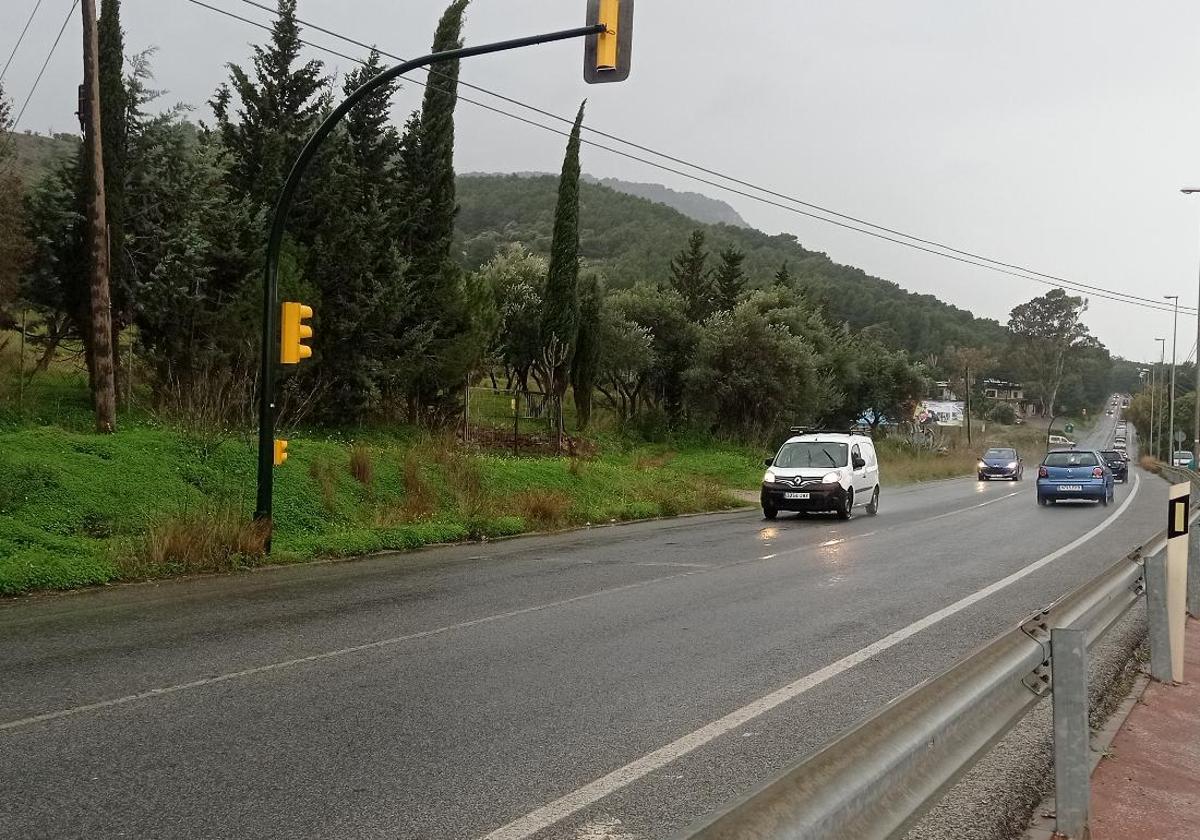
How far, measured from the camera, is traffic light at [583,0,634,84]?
35.7 ft

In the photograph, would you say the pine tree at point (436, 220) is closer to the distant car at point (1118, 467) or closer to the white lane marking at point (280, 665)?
the white lane marking at point (280, 665)

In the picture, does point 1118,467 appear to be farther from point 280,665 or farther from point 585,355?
point 280,665

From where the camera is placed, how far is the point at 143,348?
26500 mm

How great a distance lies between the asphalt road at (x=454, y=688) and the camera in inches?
172

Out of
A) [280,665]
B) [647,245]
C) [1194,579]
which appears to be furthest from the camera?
[647,245]

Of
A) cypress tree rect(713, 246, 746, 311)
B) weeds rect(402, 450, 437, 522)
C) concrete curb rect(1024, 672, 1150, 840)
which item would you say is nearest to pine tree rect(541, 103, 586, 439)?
weeds rect(402, 450, 437, 522)

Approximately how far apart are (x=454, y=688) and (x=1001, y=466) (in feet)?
149

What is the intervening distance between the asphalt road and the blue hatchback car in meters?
16.0

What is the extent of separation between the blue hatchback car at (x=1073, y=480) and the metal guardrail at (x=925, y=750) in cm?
2503

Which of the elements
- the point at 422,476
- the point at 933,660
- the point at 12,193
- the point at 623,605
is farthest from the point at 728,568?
the point at 12,193

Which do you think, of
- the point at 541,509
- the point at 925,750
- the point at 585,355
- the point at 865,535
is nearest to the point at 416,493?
the point at 541,509

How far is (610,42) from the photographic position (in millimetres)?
10891

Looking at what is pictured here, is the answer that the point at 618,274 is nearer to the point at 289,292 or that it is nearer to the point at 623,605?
the point at 289,292

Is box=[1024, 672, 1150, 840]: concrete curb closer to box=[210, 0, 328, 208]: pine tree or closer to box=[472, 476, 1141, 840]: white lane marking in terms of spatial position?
box=[472, 476, 1141, 840]: white lane marking
